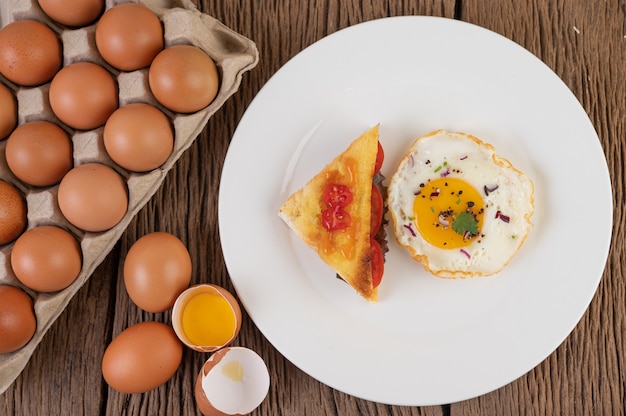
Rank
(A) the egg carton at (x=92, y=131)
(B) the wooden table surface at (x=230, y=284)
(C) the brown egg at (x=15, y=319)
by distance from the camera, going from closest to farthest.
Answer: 1. (C) the brown egg at (x=15, y=319)
2. (A) the egg carton at (x=92, y=131)
3. (B) the wooden table surface at (x=230, y=284)

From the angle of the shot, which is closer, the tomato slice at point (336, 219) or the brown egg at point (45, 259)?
the brown egg at point (45, 259)

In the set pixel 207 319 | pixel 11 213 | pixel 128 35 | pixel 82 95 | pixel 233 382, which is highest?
pixel 128 35

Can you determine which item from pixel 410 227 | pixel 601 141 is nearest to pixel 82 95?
pixel 410 227

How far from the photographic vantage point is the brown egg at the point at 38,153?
2080 mm

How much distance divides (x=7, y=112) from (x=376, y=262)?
4.68 feet

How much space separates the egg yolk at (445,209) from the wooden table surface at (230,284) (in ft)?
2.01

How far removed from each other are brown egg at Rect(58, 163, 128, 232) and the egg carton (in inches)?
2.2

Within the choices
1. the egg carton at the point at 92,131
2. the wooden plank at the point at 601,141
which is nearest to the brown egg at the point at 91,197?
the egg carton at the point at 92,131

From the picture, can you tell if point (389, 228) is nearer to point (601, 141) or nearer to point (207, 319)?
point (207, 319)

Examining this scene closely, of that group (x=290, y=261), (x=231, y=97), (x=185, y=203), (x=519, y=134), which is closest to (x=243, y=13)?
(x=231, y=97)

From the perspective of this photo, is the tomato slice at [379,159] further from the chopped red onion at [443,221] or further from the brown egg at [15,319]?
the brown egg at [15,319]

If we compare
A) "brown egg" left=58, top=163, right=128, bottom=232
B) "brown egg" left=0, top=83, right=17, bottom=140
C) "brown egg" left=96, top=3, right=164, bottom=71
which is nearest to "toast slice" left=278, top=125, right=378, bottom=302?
"brown egg" left=58, top=163, right=128, bottom=232

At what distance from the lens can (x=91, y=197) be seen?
2043 mm

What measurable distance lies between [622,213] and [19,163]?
2.25m
